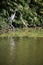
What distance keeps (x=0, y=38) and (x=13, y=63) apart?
10.5 m

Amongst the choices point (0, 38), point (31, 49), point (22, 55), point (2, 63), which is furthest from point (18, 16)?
point (2, 63)

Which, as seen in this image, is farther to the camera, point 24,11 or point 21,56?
point 24,11

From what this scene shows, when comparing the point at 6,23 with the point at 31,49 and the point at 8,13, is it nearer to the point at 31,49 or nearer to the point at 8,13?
the point at 8,13

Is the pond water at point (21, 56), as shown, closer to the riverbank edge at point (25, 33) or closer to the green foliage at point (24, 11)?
the riverbank edge at point (25, 33)

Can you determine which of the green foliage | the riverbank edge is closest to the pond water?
the riverbank edge

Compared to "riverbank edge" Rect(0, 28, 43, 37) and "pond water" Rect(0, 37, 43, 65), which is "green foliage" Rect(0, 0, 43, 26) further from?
"pond water" Rect(0, 37, 43, 65)

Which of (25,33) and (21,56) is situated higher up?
(21,56)

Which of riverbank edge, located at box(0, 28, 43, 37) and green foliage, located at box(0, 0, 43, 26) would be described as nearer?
riverbank edge, located at box(0, 28, 43, 37)

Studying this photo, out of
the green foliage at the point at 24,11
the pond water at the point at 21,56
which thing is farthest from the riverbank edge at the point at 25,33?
the pond water at the point at 21,56

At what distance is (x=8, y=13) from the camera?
100 feet

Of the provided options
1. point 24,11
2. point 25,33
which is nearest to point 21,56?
point 25,33

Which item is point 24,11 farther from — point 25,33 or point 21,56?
point 21,56

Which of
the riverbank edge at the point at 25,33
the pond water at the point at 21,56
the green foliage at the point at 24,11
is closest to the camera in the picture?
the pond water at the point at 21,56

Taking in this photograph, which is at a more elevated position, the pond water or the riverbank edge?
the pond water
